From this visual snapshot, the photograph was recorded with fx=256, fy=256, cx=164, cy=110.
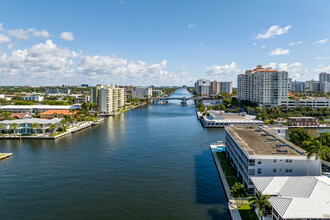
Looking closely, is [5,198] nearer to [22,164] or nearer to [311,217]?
[22,164]

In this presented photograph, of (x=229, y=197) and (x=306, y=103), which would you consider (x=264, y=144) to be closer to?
(x=229, y=197)

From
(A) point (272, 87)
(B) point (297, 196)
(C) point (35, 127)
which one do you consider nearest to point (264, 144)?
(B) point (297, 196)

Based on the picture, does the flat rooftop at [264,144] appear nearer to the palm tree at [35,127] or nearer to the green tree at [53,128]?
the green tree at [53,128]

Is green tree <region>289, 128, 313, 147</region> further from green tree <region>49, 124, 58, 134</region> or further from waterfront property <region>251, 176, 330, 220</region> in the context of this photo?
green tree <region>49, 124, 58, 134</region>

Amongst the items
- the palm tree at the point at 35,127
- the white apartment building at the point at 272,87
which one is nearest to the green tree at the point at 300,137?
the palm tree at the point at 35,127

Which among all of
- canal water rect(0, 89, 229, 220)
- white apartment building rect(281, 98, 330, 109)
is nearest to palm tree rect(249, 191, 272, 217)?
canal water rect(0, 89, 229, 220)

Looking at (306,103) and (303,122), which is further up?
(306,103)
